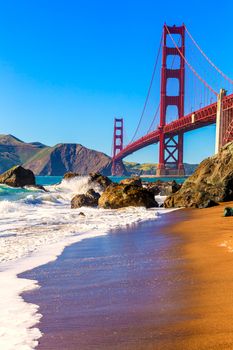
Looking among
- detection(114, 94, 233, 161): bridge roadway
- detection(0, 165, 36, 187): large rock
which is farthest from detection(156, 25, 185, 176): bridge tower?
detection(0, 165, 36, 187): large rock

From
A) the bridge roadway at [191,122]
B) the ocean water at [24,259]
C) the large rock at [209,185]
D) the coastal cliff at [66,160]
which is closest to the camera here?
the ocean water at [24,259]

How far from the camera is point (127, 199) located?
16.8 metres

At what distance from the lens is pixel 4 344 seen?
2416 millimetres

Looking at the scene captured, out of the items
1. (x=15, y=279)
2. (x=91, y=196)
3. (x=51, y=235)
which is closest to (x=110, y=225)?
(x=51, y=235)

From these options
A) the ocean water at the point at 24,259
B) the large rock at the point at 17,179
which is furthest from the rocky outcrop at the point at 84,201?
the large rock at the point at 17,179

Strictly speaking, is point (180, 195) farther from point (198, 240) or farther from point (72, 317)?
point (72, 317)

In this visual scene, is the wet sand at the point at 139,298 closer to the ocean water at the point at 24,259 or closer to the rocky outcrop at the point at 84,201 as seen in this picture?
the ocean water at the point at 24,259

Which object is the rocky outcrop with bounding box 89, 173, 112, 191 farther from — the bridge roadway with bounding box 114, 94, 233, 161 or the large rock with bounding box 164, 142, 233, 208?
the bridge roadway with bounding box 114, 94, 233, 161

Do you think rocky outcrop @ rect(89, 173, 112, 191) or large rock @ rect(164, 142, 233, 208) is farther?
rocky outcrop @ rect(89, 173, 112, 191)

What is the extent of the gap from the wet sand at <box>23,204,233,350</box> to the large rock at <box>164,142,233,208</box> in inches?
372

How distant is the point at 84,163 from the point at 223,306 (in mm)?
163600

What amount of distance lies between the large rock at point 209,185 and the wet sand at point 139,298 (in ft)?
31.0

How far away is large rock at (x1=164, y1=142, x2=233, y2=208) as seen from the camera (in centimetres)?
1553

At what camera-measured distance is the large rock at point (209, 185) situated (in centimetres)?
1553
